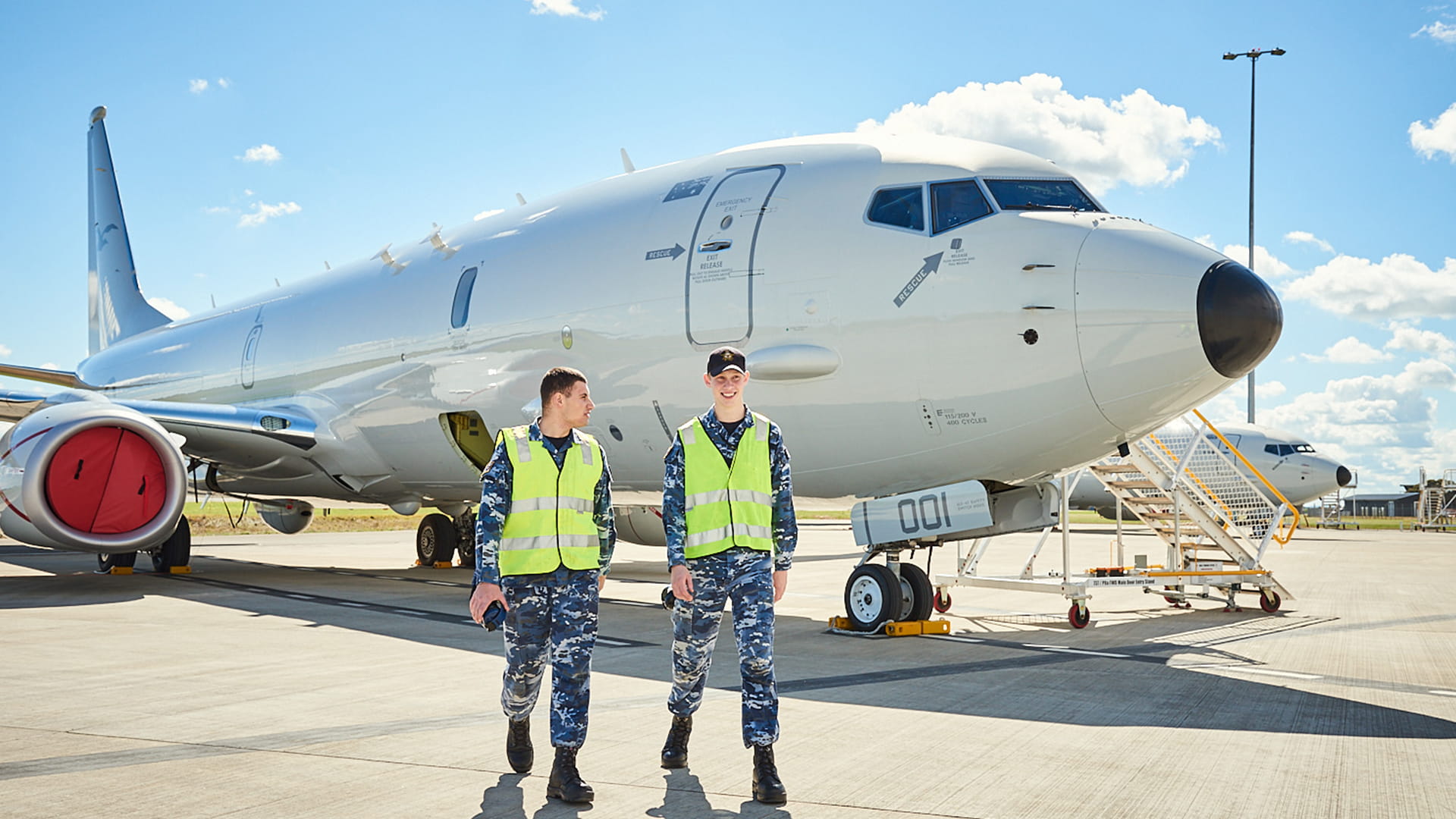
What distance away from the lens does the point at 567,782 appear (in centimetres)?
405

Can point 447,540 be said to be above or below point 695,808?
above

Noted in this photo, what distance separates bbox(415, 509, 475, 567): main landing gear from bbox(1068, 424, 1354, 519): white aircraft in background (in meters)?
20.2

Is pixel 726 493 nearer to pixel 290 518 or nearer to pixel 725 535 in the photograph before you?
pixel 725 535

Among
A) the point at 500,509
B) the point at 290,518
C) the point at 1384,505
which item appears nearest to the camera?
the point at 500,509

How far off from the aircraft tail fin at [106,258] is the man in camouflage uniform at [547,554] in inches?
805

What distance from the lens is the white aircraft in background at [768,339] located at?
7.32 m

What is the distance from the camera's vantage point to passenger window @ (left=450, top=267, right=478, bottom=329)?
11.3 meters

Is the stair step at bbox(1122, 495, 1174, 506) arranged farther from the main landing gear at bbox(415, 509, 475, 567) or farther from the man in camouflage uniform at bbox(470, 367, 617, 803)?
the main landing gear at bbox(415, 509, 475, 567)

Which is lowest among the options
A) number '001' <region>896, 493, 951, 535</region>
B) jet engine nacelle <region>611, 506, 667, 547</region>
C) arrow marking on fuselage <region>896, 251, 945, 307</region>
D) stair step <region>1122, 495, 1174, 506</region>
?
jet engine nacelle <region>611, 506, 667, 547</region>

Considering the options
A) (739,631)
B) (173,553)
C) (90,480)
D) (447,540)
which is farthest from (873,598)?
(173,553)

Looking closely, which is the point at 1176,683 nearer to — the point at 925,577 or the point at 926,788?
the point at 925,577

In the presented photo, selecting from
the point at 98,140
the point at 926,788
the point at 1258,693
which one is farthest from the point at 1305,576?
the point at 98,140

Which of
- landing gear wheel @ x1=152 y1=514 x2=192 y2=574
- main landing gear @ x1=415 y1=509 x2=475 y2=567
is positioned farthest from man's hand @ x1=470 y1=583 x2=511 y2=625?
main landing gear @ x1=415 y1=509 x2=475 y2=567

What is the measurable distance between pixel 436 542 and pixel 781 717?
1256cm
